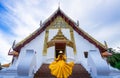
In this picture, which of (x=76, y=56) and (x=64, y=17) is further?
(x=64, y=17)

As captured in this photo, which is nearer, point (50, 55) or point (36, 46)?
point (50, 55)

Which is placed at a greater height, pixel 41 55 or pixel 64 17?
pixel 64 17

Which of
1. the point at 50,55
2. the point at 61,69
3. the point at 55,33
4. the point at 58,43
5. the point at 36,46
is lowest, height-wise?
the point at 61,69

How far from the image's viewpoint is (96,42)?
38.3ft

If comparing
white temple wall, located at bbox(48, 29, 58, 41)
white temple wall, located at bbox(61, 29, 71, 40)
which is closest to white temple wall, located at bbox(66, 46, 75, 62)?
white temple wall, located at bbox(61, 29, 71, 40)

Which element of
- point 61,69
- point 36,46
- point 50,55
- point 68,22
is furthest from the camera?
point 68,22

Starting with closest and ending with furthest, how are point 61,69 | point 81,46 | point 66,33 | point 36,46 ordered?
point 61,69 < point 36,46 < point 81,46 < point 66,33

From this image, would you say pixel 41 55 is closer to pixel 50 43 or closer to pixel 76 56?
pixel 50 43

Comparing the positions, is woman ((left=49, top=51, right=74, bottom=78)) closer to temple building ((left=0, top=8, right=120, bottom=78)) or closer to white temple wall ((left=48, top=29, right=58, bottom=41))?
temple building ((left=0, top=8, right=120, bottom=78))

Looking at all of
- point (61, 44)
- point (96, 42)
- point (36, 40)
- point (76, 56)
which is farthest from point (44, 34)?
point (96, 42)

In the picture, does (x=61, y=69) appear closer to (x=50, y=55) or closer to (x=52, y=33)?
(x=50, y=55)

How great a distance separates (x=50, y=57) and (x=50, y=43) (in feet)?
3.10

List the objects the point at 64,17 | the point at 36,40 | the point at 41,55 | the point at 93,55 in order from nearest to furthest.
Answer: the point at 93,55, the point at 41,55, the point at 36,40, the point at 64,17

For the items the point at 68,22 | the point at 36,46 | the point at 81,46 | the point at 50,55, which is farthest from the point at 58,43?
the point at 68,22
